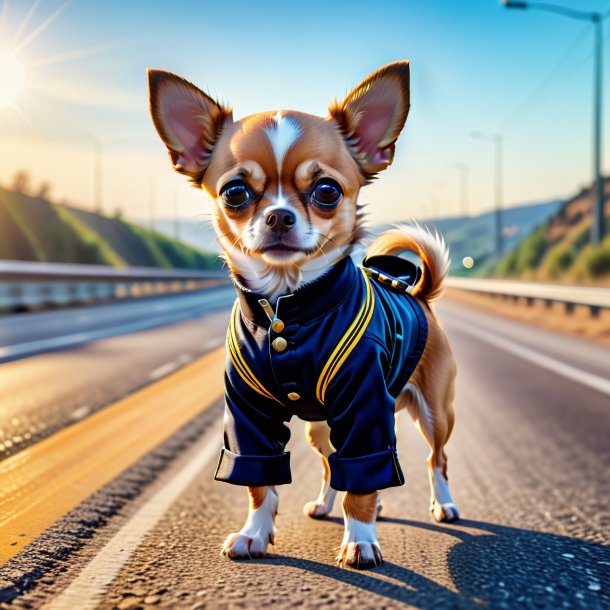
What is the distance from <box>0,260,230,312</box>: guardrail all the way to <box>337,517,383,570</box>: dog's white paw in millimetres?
14766

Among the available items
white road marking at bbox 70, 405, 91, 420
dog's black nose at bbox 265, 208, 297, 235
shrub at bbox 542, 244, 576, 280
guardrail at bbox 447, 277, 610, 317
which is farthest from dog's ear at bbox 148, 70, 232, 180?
shrub at bbox 542, 244, 576, 280

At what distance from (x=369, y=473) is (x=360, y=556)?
0.28 m

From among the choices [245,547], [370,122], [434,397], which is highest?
[370,122]

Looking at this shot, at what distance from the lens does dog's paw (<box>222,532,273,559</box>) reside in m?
2.91

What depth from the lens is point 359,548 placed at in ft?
9.14

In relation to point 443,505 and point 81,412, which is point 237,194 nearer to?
point 443,505

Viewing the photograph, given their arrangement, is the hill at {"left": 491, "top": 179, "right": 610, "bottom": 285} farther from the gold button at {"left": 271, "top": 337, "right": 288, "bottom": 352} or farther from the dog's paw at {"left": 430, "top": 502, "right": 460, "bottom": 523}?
the gold button at {"left": 271, "top": 337, "right": 288, "bottom": 352}

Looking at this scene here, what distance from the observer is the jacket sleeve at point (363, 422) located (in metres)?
2.80

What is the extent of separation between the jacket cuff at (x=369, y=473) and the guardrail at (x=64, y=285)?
1472 centimetres

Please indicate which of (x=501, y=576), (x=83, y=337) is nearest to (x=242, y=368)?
(x=501, y=576)

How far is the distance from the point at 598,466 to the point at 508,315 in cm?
1698

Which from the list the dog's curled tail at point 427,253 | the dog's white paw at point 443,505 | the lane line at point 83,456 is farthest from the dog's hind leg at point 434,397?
the lane line at point 83,456

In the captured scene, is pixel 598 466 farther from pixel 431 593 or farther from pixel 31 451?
pixel 31 451

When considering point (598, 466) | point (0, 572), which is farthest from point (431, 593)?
point (598, 466)
